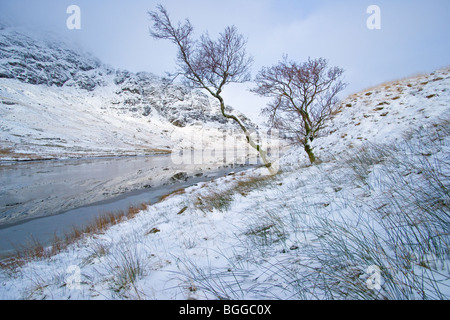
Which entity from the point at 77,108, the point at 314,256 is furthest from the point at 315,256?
the point at 77,108

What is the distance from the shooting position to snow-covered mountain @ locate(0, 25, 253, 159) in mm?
42125

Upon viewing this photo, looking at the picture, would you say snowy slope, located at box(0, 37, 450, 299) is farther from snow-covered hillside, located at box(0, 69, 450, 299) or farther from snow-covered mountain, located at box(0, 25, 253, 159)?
snow-covered mountain, located at box(0, 25, 253, 159)

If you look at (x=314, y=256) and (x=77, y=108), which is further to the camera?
(x=77, y=108)

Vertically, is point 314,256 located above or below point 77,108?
below

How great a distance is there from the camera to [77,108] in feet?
228

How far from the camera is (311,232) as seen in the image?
1.79 m

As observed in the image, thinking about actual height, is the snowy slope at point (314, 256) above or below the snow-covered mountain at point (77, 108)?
below

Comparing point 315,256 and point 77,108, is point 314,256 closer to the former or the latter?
point 315,256

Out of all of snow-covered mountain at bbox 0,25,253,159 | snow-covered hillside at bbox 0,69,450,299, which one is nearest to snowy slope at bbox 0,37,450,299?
snow-covered hillside at bbox 0,69,450,299

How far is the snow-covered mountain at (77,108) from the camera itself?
138ft

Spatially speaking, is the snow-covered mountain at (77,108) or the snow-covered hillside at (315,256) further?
the snow-covered mountain at (77,108)

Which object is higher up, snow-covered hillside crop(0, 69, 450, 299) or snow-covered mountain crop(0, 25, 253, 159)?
snow-covered mountain crop(0, 25, 253, 159)

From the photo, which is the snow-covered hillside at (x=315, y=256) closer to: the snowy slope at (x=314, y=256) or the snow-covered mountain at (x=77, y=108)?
the snowy slope at (x=314, y=256)

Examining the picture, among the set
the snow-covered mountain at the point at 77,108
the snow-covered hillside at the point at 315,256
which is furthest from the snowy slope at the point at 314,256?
the snow-covered mountain at the point at 77,108
